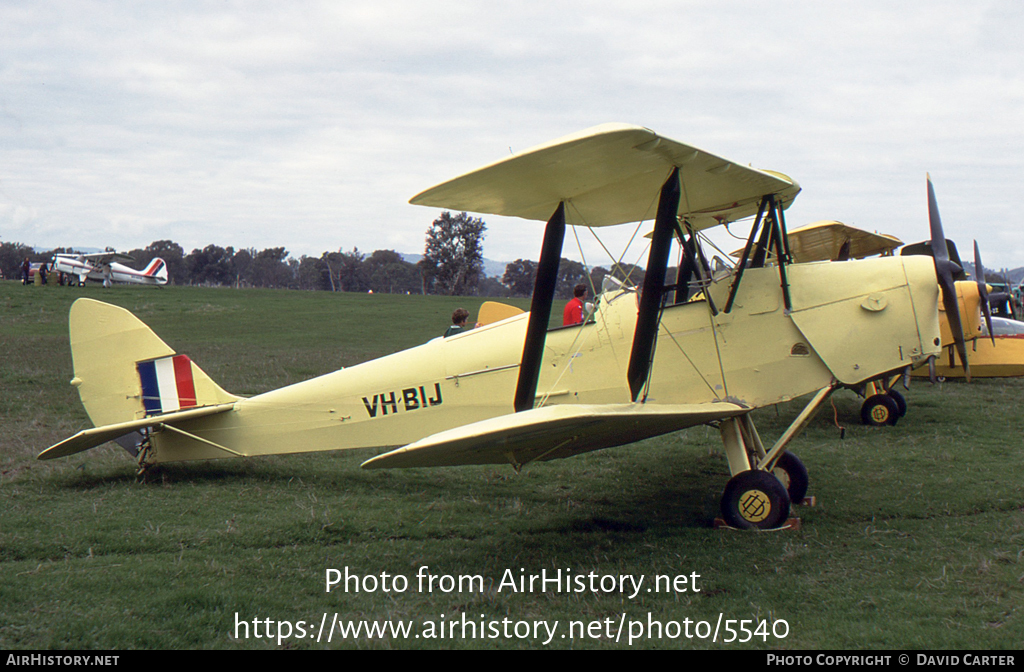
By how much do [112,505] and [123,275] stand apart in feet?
169

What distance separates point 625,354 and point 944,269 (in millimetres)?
2674

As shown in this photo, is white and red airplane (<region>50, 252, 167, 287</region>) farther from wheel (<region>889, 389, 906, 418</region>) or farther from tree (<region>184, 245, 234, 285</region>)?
wheel (<region>889, 389, 906, 418</region>)

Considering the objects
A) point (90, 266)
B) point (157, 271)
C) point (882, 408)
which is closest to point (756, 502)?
point (882, 408)

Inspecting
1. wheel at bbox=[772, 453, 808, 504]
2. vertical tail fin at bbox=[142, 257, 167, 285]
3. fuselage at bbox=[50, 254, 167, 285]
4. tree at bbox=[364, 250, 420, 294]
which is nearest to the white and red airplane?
fuselage at bbox=[50, 254, 167, 285]

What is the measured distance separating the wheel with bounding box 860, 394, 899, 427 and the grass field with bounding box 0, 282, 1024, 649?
104cm

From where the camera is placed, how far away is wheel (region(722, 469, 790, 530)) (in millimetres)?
5086

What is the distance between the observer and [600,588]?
4176 mm

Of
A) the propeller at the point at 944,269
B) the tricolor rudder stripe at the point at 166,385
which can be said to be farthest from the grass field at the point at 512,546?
the propeller at the point at 944,269

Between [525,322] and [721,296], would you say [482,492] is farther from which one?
[721,296]

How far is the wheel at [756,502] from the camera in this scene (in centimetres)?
509

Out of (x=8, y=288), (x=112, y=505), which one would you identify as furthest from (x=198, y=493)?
(x=8, y=288)

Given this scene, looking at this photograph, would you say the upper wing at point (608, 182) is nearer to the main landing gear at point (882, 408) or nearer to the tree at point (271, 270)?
the main landing gear at point (882, 408)

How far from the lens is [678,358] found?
548 cm

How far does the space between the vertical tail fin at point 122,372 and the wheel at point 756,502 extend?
4.70 m
